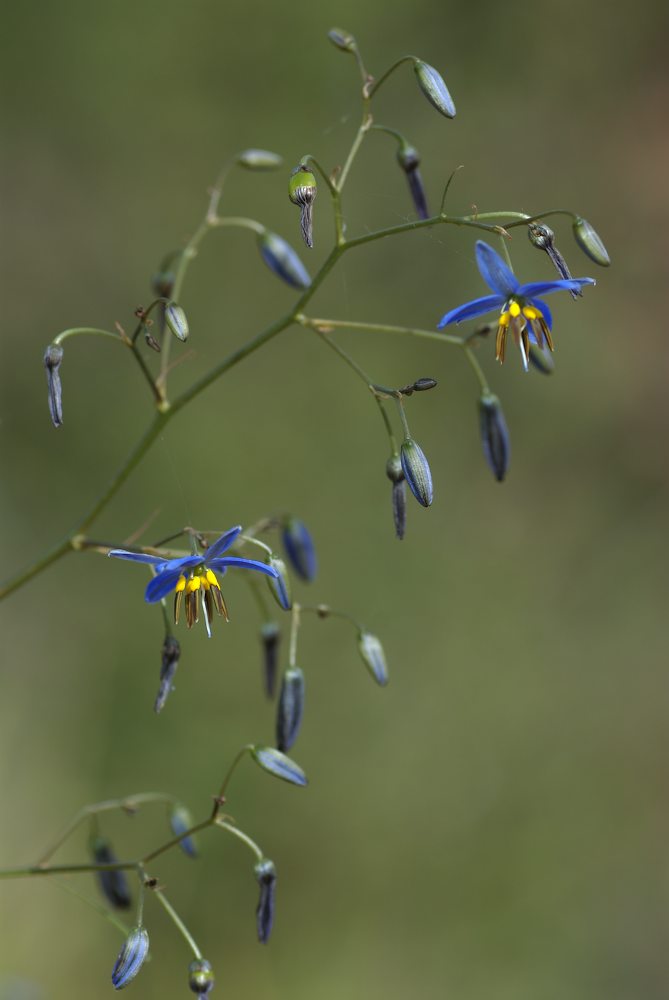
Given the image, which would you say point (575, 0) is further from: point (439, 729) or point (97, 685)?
point (97, 685)

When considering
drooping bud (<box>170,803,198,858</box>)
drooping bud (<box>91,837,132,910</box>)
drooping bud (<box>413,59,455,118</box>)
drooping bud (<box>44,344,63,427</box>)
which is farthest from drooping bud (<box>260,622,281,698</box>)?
drooping bud (<box>413,59,455,118</box>)

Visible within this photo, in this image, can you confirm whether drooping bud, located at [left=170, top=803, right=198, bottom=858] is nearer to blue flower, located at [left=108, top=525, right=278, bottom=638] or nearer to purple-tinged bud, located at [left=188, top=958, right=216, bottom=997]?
purple-tinged bud, located at [left=188, top=958, right=216, bottom=997]

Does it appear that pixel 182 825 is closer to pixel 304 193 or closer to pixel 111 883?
pixel 111 883

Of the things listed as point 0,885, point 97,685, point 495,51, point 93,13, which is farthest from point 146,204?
point 0,885

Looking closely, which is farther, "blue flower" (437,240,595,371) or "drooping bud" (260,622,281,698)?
"drooping bud" (260,622,281,698)

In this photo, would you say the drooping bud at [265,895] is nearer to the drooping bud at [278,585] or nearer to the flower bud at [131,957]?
the flower bud at [131,957]

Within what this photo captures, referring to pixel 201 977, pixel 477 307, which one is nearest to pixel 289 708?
pixel 201 977
